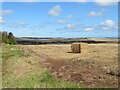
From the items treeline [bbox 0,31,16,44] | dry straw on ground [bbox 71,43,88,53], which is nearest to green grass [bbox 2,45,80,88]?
treeline [bbox 0,31,16,44]

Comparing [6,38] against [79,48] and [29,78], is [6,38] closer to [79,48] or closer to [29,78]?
[79,48]

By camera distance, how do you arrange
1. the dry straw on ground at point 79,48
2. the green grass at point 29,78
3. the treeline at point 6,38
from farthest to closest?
the dry straw on ground at point 79,48, the treeline at point 6,38, the green grass at point 29,78

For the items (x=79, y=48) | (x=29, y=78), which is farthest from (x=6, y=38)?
(x=29, y=78)

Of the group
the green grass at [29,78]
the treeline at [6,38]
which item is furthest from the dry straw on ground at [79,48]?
the green grass at [29,78]

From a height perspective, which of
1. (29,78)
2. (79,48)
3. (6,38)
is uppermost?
(6,38)

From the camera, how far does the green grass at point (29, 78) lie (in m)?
13.0

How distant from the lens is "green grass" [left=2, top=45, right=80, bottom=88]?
12976 mm

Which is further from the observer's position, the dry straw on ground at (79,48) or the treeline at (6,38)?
the dry straw on ground at (79,48)

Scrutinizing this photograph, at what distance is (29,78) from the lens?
48.2 ft

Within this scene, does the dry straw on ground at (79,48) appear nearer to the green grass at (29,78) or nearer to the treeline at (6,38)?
the treeline at (6,38)

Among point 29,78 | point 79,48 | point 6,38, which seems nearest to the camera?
point 29,78

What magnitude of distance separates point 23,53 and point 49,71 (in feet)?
14.0

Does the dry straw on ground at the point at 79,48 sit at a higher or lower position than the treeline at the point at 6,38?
lower

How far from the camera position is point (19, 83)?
13398 millimetres
